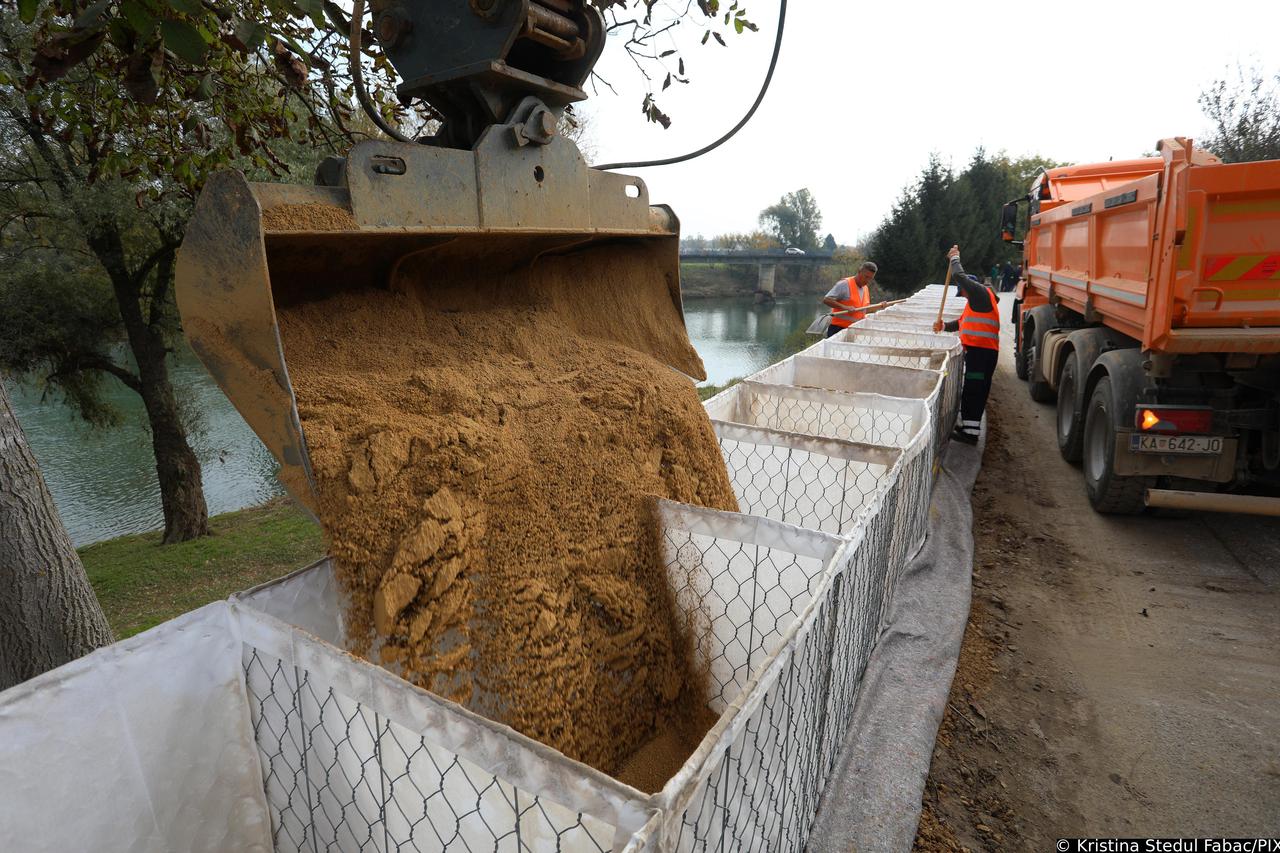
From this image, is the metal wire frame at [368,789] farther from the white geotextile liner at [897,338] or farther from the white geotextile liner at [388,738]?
the white geotextile liner at [897,338]

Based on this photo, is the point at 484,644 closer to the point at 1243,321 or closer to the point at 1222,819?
the point at 1222,819

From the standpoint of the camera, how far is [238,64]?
2869mm

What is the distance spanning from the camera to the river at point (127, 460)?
9.84 meters

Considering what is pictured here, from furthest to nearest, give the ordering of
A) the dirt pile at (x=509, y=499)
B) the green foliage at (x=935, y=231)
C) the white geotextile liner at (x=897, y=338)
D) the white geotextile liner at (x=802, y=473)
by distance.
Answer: the green foliage at (x=935, y=231) → the white geotextile liner at (x=897, y=338) → the white geotextile liner at (x=802, y=473) → the dirt pile at (x=509, y=499)

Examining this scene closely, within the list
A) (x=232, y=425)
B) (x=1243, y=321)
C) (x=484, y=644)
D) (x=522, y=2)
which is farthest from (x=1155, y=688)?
(x=232, y=425)

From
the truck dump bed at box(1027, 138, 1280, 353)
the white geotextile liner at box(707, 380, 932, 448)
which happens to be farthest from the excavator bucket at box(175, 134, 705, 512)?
the truck dump bed at box(1027, 138, 1280, 353)

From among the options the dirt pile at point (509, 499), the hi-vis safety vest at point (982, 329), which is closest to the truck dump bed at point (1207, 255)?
the hi-vis safety vest at point (982, 329)

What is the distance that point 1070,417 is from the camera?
17.0 feet

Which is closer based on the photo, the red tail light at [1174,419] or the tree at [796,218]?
the red tail light at [1174,419]

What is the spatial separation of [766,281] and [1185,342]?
3292 centimetres

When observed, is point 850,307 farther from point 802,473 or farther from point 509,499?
point 509,499

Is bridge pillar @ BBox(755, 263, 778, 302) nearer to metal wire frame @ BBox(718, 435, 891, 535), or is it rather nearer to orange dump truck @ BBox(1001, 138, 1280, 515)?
orange dump truck @ BBox(1001, 138, 1280, 515)

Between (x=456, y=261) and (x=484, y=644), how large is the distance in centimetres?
126

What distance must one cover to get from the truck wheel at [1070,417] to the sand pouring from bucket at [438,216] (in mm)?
3780
